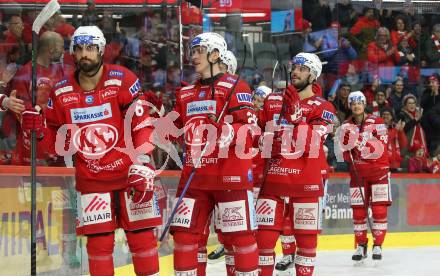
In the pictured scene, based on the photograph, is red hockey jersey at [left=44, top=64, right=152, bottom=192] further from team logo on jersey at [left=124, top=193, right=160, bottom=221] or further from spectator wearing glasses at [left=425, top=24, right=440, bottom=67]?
spectator wearing glasses at [left=425, top=24, right=440, bottom=67]

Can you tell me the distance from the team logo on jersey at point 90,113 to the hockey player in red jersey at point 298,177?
5.10 ft

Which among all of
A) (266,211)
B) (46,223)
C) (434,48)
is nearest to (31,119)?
(46,223)

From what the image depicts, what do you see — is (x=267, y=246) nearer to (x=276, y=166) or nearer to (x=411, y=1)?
(x=276, y=166)

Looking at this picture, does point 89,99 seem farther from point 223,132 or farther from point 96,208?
point 223,132

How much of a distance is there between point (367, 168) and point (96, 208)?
490 cm

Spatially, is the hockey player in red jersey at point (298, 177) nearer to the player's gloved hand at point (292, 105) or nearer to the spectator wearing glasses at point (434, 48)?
the player's gloved hand at point (292, 105)

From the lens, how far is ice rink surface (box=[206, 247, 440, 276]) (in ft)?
27.7

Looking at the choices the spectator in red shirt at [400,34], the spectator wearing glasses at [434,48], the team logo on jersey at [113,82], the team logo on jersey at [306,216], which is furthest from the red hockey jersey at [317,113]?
the spectator wearing glasses at [434,48]

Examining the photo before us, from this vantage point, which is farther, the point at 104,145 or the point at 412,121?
the point at 412,121

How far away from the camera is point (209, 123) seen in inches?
218

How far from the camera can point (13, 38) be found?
24.2 feet

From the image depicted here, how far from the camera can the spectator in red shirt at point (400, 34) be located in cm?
1454

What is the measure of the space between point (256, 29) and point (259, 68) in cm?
59

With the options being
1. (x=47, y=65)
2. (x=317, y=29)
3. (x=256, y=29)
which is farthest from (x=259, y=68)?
(x=47, y=65)
